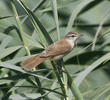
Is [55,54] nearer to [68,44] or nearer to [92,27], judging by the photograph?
[68,44]

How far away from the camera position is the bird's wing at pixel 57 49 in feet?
7.61

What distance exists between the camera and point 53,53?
2438mm

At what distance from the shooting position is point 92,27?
356cm

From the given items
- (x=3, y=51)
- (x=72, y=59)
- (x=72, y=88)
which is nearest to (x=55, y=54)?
(x=3, y=51)

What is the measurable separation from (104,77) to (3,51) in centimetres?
158

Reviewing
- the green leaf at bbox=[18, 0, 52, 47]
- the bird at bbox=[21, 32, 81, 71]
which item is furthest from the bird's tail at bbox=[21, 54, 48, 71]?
the green leaf at bbox=[18, 0, 52, 47]

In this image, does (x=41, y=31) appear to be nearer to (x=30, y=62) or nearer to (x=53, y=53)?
(x=30, y=62)

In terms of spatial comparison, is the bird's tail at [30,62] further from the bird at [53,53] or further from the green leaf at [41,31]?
the green leaf at [41,31]

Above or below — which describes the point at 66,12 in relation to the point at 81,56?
above

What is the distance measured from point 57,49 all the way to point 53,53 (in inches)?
3.1

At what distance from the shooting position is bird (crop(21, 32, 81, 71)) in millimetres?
2106

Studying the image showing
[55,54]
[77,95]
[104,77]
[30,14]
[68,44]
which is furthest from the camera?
[104,77]

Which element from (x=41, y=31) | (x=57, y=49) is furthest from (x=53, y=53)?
(x=41, y=31)

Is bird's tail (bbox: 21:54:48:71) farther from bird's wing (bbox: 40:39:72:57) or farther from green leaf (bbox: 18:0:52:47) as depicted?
green leaf (bbox: 18:0:52:47)
